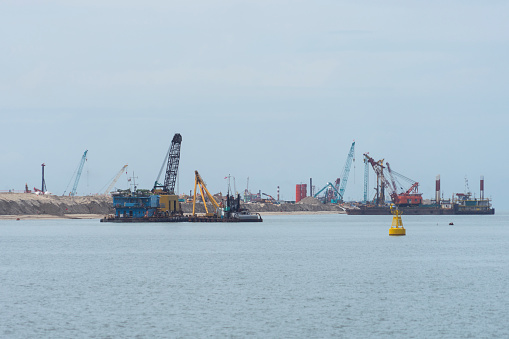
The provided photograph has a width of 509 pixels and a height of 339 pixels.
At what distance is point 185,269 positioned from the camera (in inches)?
2972

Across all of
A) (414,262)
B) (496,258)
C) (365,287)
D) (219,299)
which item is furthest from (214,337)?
(496,258)

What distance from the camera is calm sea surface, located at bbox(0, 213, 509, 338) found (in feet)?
140

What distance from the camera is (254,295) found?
55750 millimetres

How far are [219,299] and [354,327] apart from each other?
1358cm

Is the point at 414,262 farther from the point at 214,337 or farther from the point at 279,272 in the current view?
the point at 214,337

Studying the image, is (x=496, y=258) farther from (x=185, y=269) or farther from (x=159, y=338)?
(x=159, y=338)

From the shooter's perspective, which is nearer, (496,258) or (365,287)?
(365,287)

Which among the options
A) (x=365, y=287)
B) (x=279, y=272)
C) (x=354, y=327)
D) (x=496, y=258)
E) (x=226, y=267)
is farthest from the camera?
(x=496, y=258)

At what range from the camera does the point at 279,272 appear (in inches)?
2849

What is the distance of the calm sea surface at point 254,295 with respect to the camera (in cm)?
A: 4259

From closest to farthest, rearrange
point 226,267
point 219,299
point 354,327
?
1. point 354,327
2. point 219,299
3. point 226,267

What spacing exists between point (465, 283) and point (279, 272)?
1793 centimetres

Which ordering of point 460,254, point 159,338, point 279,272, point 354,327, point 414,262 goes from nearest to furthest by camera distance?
1. point 159,338
2. point 354,327
3. point 279,272
4. point 414,262
5. point 460,254

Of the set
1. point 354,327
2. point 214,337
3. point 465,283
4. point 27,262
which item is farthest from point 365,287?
point 27,262
